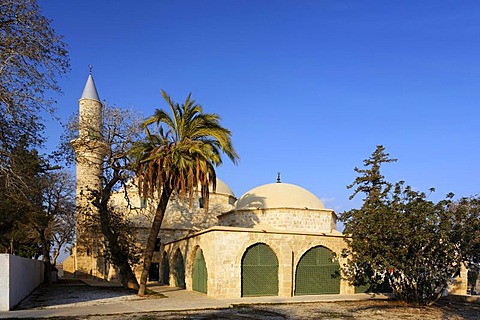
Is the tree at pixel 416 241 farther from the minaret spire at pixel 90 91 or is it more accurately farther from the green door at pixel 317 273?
the minaret spire at pixel 90 91

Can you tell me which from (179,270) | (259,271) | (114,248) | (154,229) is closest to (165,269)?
(179,270)

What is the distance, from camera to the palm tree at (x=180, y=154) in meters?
17.6

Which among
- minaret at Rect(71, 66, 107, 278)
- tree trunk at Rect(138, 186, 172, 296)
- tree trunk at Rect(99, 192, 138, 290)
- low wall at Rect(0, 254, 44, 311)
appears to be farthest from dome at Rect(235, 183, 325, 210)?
low wall at Rect(0, 254, 44, 311)

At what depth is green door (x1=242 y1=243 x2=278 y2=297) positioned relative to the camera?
19.2 metres

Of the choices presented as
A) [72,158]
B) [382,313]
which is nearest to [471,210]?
[382,313]

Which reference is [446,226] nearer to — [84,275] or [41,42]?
[41,42]

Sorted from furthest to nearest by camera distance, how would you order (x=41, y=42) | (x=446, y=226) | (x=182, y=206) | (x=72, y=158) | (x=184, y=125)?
(x=182, y=206) < (x=72, y=158) < (x=184, y=125) < (x=446, y=226) < (x=41, y=42)

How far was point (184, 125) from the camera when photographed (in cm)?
1848

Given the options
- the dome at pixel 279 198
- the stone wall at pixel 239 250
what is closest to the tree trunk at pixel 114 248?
the stone wall at pixel 239 250

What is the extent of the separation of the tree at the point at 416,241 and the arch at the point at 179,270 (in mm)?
11002

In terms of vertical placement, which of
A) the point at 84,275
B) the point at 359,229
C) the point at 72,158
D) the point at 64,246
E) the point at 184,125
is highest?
the point at 184,125

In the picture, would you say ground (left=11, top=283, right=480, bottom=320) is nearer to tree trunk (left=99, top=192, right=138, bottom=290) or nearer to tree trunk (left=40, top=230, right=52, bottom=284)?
tree trunk (left=99, top=192, right=138, bottom=290)

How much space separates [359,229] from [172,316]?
893 centimetres

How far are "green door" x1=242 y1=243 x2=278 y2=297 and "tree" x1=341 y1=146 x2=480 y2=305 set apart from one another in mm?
4283
